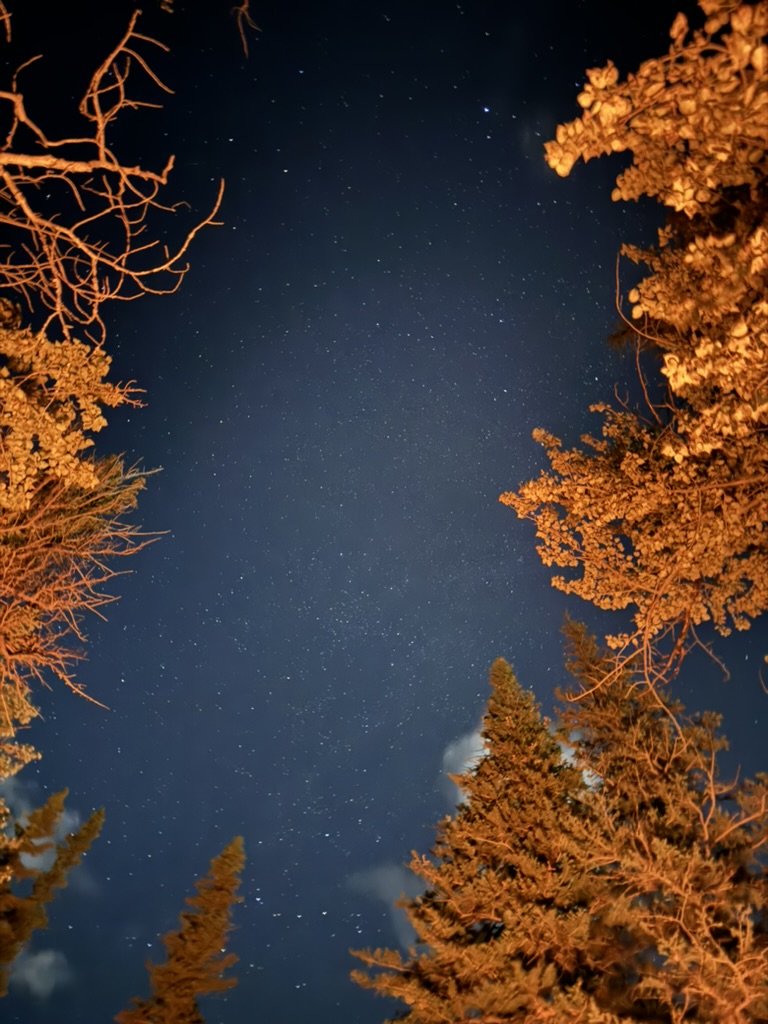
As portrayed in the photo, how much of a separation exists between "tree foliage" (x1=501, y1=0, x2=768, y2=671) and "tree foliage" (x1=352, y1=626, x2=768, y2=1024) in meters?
1.82

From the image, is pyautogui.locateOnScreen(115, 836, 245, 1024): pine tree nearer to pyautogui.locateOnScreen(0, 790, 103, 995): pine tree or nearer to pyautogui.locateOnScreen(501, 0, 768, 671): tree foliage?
pyautogui.locateOnScreen(0, 790, 103, 995): pine tree

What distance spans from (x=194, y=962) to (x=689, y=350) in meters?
15.5

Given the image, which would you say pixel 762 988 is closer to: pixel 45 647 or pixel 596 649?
pixel 596 649

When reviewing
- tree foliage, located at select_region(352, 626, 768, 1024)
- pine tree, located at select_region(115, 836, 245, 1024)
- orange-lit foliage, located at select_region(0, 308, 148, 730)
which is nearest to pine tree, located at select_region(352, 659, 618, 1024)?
tree foliage, located at select_region(352, 626, 768, 1024)

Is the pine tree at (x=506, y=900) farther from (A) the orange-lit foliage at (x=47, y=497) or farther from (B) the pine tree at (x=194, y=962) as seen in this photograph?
(A) the orange-lit foliage at (x=47, y=497)

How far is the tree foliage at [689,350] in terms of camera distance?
3.17 m

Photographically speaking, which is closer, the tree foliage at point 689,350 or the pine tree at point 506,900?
the tree foliage at point 689,350

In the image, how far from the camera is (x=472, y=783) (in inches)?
452

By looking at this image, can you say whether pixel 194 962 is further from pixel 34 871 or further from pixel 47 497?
pixel 47 497

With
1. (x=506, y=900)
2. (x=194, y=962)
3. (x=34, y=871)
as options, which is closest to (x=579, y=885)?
(x=506, y=900)

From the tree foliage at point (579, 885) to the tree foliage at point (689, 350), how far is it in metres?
1.82

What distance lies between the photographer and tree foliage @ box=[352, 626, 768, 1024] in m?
7.81

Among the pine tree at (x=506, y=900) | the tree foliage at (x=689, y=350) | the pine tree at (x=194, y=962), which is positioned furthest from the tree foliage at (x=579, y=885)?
the pine tree at (x=194, y=962)

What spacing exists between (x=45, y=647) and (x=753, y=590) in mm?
8281
